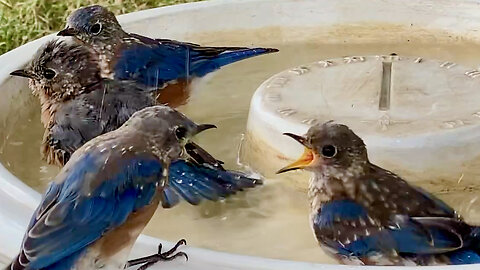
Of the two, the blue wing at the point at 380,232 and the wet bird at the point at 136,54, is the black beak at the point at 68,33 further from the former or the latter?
the blue wing at the point at 380,232

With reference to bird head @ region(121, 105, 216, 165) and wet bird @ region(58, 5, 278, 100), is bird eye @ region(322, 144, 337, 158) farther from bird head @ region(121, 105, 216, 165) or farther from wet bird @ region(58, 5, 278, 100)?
wet bird @ region(58, 5, 278, 100)

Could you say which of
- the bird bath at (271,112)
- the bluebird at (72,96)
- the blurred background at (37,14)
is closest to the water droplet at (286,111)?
the bird bath at (271,112)

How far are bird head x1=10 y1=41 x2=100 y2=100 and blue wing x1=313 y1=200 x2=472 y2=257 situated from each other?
31.4 inches

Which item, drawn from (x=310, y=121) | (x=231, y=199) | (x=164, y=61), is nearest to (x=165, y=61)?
(x=164, y=61)

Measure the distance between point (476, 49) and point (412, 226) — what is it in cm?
193

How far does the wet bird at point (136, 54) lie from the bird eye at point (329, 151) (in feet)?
2.52

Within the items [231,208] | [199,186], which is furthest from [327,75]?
[199,186]

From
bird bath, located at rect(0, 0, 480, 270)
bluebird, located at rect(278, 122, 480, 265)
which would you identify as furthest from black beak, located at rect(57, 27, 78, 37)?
bluebird, located at rect(278, 122, 480, 265)

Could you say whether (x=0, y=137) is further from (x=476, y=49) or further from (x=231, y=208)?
(x=476, y=49)

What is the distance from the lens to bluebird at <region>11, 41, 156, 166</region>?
7.79ft

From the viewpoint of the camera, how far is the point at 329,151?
76.9 inches

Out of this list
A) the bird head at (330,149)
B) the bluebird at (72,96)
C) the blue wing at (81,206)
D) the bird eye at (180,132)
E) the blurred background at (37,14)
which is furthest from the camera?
the blurred background at (37,14)

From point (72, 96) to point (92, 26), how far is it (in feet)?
0.81

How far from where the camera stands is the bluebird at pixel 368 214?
182 centimetres
